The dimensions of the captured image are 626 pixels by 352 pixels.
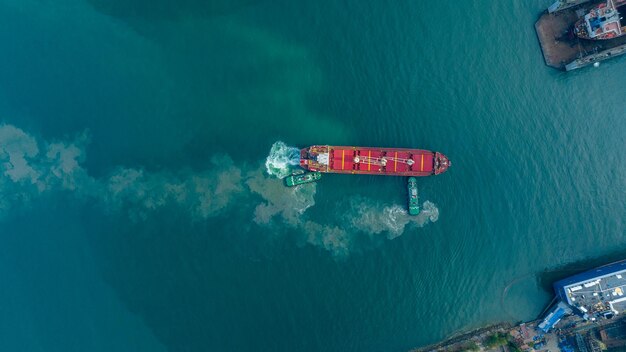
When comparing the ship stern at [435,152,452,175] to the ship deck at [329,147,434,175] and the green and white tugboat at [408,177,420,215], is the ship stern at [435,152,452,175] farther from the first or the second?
the green and white tugboat at [408,177,420,215]

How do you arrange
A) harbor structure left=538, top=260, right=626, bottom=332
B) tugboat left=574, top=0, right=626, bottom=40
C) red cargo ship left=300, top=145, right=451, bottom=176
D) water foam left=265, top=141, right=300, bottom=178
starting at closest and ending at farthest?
harbor structure left=538, top=260, right=626, bottom=332 → tugboat left=574, top=0, right=626, bottom=40 → red cargo ship left=300, top=145, right=451, bottom=176 → water foam left=265, top=141, right=300, bottom=178

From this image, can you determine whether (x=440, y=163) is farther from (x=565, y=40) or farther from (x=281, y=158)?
(x=565, y=40)

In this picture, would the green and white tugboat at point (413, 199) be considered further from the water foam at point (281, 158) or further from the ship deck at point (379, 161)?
the water foam at point (281, 158)

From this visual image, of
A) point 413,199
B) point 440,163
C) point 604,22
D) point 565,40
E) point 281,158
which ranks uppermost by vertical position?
point 565,40

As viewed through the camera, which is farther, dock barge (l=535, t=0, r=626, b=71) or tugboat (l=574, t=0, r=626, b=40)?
dock barge (l=535, t=0, r=626, b=71)

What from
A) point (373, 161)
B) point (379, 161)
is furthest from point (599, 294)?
point (373, 161)

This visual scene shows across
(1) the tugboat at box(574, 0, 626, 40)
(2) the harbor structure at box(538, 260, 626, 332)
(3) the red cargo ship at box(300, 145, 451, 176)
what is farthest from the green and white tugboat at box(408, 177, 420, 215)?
(1) the tugboat at box(574, 0, 626, 40)
